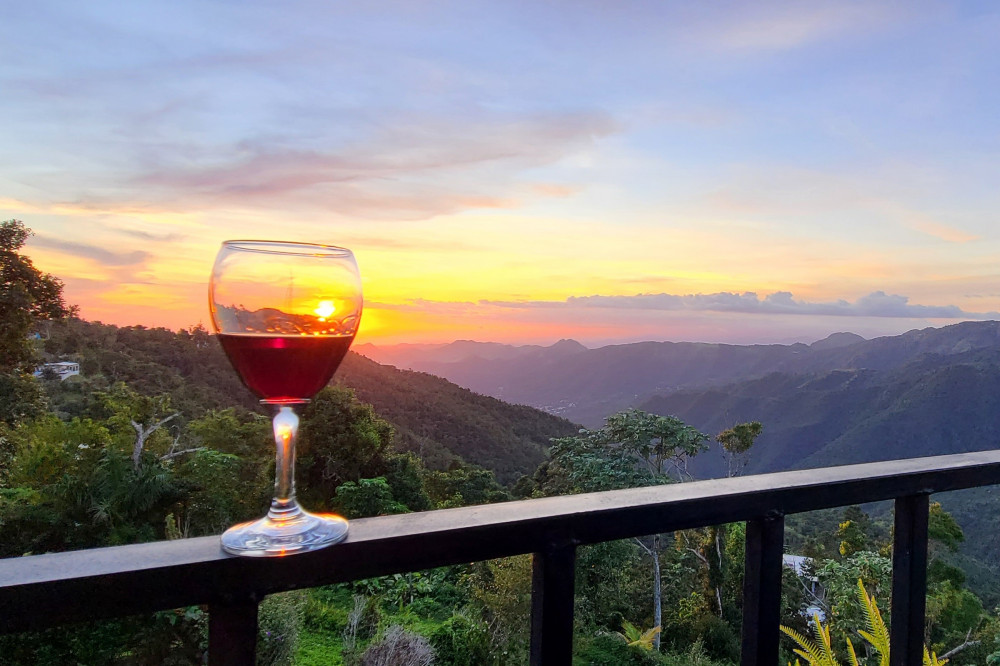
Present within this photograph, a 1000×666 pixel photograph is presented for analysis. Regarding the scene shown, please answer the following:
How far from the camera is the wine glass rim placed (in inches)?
24.4

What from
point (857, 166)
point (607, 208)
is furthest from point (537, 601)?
point (857, 166)

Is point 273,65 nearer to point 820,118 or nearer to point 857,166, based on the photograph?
point 820,118

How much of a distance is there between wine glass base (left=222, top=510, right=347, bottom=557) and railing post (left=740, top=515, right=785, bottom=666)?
58 cm

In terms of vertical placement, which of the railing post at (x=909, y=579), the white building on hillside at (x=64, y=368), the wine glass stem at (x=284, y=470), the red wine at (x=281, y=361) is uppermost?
the red wine at (x=281, y=361)

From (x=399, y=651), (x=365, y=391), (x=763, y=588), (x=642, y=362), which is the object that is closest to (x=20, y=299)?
(x=399, y=651)

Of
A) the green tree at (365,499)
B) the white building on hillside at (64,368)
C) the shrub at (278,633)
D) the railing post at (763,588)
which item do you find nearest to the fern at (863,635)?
the railing post at (763,588)

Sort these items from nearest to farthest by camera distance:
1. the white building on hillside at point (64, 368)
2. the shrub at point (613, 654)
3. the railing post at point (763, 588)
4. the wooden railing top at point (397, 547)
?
the wooden railing top at point (397, 547)
the railing post at point (763, 588)
the shrub at point (613, 654)
the white building on hillside at point (64, 368)

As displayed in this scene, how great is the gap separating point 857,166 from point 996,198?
59.1 inches

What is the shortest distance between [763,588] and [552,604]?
0.35 m

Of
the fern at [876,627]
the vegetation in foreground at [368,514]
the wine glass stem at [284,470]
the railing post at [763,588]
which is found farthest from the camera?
the vegetation in foreground at [368,514]

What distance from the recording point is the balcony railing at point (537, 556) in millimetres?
484

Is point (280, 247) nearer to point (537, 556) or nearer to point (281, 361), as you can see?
point (281, 361)

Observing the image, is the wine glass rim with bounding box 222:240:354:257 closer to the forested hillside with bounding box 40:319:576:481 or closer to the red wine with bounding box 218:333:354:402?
the red wine with bounding box 218:333:354:402

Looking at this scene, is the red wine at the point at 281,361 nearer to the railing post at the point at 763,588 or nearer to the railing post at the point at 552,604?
the railing post at the point at 552,604
